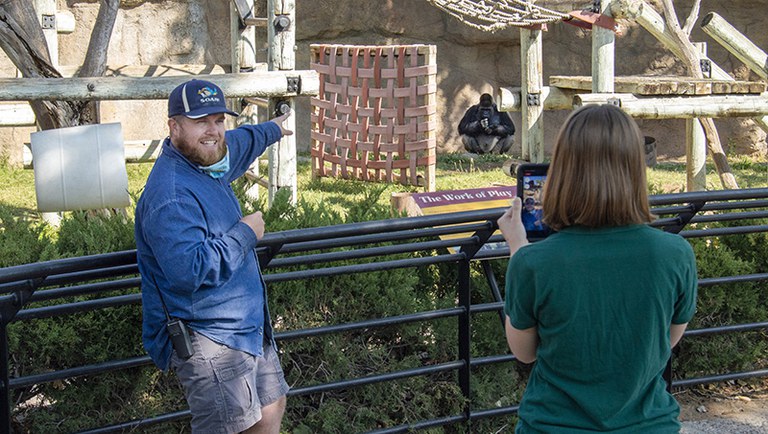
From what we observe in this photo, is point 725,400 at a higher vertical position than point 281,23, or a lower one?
lower

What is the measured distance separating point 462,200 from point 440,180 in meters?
7.29

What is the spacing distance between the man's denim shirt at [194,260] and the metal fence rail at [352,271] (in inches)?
10.0

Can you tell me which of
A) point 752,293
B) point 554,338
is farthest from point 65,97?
point 554,338

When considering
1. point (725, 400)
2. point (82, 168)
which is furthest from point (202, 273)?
point (725, 400)

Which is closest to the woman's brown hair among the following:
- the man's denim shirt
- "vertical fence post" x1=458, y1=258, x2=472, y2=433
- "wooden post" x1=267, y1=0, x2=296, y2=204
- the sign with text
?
the man's denim shirt

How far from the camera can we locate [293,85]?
7.29 metres

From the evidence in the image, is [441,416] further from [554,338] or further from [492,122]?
[492,122]

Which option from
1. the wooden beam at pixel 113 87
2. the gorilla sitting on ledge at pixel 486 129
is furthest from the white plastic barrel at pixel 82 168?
the gorilla sitting on ledge at pixel 486 129

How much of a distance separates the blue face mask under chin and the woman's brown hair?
48.0 inches

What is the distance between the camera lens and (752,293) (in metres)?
4.87

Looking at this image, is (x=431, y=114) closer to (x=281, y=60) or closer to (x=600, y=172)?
(x=281, y=60)

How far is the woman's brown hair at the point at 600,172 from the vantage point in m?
2.24

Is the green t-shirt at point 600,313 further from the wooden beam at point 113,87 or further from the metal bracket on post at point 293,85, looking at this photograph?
the metal bracket on post at point 293,85

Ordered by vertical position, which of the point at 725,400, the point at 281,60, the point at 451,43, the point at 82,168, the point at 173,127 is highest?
the point at 451,43
